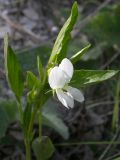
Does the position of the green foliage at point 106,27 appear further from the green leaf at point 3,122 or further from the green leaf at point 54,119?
the green leaf at point 3,122

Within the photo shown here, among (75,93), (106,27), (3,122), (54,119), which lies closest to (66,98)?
(75,93)

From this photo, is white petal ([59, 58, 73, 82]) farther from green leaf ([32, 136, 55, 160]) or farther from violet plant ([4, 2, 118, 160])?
green leaf ([32, 136, 55, 160])

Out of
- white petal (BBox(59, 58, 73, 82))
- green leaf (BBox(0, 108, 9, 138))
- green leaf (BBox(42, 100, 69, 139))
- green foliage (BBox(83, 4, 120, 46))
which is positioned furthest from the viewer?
green foliage (BBox(83, 4, 120, 46))

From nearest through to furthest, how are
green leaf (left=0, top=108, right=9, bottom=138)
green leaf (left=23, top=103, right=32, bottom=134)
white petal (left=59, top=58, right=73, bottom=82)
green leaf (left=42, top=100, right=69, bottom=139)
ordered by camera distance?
white petal (left=59, top=58, right=73, bottom=82)
green leaf (left=23, top=103, right=32, bottom=134)
green leaf (left=0, top=108, right=9, bottom=138)
green leaf (left=42, top=100, right=69, bottom=139)

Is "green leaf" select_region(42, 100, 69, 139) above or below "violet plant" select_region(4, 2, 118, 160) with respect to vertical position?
below

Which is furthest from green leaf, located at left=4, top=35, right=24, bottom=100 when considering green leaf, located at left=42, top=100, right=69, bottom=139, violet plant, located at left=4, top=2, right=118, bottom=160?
green leaf, located at left=42, top=100, right=69, bottom=139

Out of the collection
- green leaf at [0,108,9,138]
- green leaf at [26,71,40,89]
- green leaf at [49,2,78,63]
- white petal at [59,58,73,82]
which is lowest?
green leaf at [0,108,9,138]

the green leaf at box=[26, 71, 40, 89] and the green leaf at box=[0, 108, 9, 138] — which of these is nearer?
the green leaf at box=[26, 71, 40, 89]

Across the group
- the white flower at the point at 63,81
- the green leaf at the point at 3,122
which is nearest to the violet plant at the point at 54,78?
the white flower at the point at 63,81
